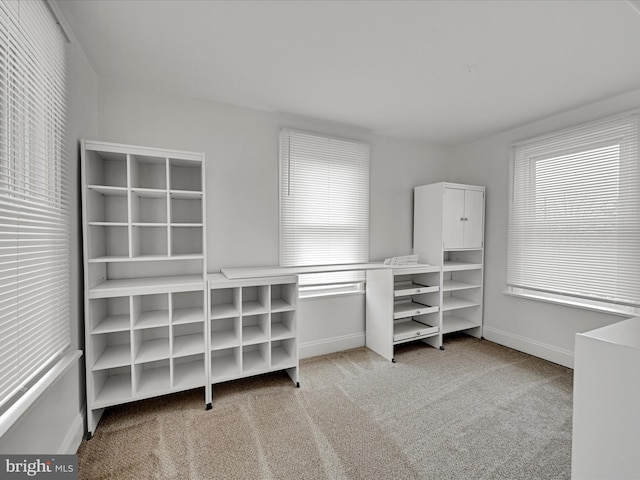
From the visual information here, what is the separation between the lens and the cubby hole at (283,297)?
8.21ft

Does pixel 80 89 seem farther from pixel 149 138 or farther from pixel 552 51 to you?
pixel 552 51

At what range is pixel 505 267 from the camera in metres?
3.45

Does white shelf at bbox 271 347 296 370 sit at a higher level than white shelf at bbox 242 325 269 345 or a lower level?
lower

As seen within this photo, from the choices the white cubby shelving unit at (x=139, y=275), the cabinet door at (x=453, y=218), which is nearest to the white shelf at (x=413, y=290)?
the cabinet door at (x=453, y=218)

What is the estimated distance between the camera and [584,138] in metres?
2.76

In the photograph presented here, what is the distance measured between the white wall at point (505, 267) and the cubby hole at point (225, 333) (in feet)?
9.83

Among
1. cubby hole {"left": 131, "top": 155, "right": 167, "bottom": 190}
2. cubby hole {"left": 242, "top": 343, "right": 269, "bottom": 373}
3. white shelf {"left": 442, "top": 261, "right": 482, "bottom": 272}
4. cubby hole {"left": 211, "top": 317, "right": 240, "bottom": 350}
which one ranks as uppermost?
cubby hole {"left": 131, "top": 155, "right": 167, "bottom": 190}

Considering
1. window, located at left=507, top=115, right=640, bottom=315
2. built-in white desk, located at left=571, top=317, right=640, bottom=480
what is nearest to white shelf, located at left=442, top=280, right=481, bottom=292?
window, located at left=507, top=115, right=640, bottom=315

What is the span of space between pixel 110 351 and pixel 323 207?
2.20 meters

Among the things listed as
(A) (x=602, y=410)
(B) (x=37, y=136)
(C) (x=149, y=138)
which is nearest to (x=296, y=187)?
(C) (x=149, y=138)

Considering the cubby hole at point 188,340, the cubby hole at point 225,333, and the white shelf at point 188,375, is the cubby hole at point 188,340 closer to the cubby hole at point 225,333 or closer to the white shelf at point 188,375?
the cubby hole at point 225,333

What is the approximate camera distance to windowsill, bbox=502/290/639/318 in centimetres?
253

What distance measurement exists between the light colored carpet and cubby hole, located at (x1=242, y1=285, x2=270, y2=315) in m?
0.67

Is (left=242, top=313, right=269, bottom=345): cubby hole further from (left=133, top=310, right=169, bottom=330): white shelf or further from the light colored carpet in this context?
(left=133, top=310, right=169, bottom=330): white shelf
